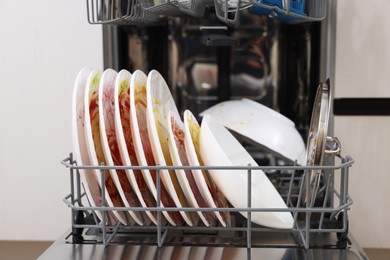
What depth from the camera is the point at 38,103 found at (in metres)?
1.11

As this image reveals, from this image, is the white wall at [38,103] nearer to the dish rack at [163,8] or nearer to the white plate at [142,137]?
the dish rack at [163,8]

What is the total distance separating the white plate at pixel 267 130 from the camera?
0.94m

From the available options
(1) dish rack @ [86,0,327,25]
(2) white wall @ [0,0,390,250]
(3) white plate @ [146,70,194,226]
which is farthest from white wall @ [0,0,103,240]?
(3) white plate @ [146,70,194,226]

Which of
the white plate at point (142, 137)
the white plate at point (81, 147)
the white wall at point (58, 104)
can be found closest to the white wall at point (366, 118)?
the white wall at point (58, 104)

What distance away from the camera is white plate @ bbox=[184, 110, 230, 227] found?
745mm

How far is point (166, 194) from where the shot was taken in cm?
82

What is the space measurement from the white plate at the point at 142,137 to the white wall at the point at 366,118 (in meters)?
0.43

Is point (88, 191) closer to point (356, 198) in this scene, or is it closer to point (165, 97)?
point (165, 97)

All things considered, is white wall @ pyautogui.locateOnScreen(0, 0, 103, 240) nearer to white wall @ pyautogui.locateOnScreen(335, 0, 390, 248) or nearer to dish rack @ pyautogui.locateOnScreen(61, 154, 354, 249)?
dish rack @ pyautogui.locateOnScreen(61, 154, 354, 249)

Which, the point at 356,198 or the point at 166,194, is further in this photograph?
→ the point at 356,198

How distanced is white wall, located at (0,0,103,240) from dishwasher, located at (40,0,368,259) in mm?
64

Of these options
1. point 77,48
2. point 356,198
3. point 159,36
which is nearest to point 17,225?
point 77,48

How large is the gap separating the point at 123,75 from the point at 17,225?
50cm

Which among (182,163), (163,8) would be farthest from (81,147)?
(163,8)
